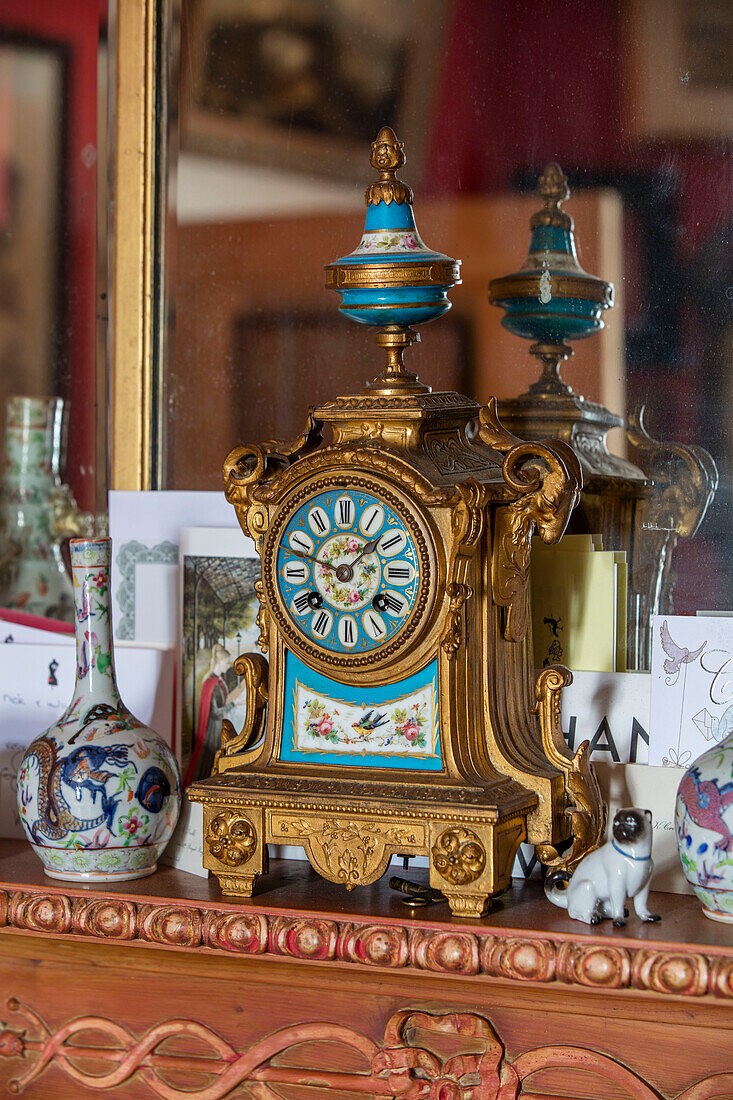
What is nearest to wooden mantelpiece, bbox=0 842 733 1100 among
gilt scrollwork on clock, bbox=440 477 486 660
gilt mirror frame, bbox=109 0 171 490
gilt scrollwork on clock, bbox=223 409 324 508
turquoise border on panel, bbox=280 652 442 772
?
turquoise border on panel, bbox=280 652 442 772

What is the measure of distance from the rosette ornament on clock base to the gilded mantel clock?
0.06m

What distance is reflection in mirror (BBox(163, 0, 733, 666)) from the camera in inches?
50.8

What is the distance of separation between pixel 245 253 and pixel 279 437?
0.60 ft

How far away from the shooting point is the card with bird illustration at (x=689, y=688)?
48.3 inches

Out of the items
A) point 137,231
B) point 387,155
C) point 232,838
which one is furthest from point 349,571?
point 137,231

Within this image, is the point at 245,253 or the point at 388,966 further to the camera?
the point at 245,253

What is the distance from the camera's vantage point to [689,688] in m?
1.23

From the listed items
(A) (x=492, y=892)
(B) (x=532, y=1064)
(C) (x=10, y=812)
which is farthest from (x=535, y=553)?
(C) (x=10, y=812)

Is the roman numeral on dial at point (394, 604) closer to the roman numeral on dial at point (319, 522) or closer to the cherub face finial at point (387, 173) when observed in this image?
the roman numeral on dial at point (319, 522)

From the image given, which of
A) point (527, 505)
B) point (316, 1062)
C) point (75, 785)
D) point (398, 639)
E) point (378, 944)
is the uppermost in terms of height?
point (527, 505)

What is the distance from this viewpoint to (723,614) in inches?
50.3

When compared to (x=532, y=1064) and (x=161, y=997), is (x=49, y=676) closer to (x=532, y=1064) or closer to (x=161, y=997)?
(x=161, y=997)

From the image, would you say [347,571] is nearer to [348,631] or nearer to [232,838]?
[348,631]

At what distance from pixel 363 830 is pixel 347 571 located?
19 centimetres
